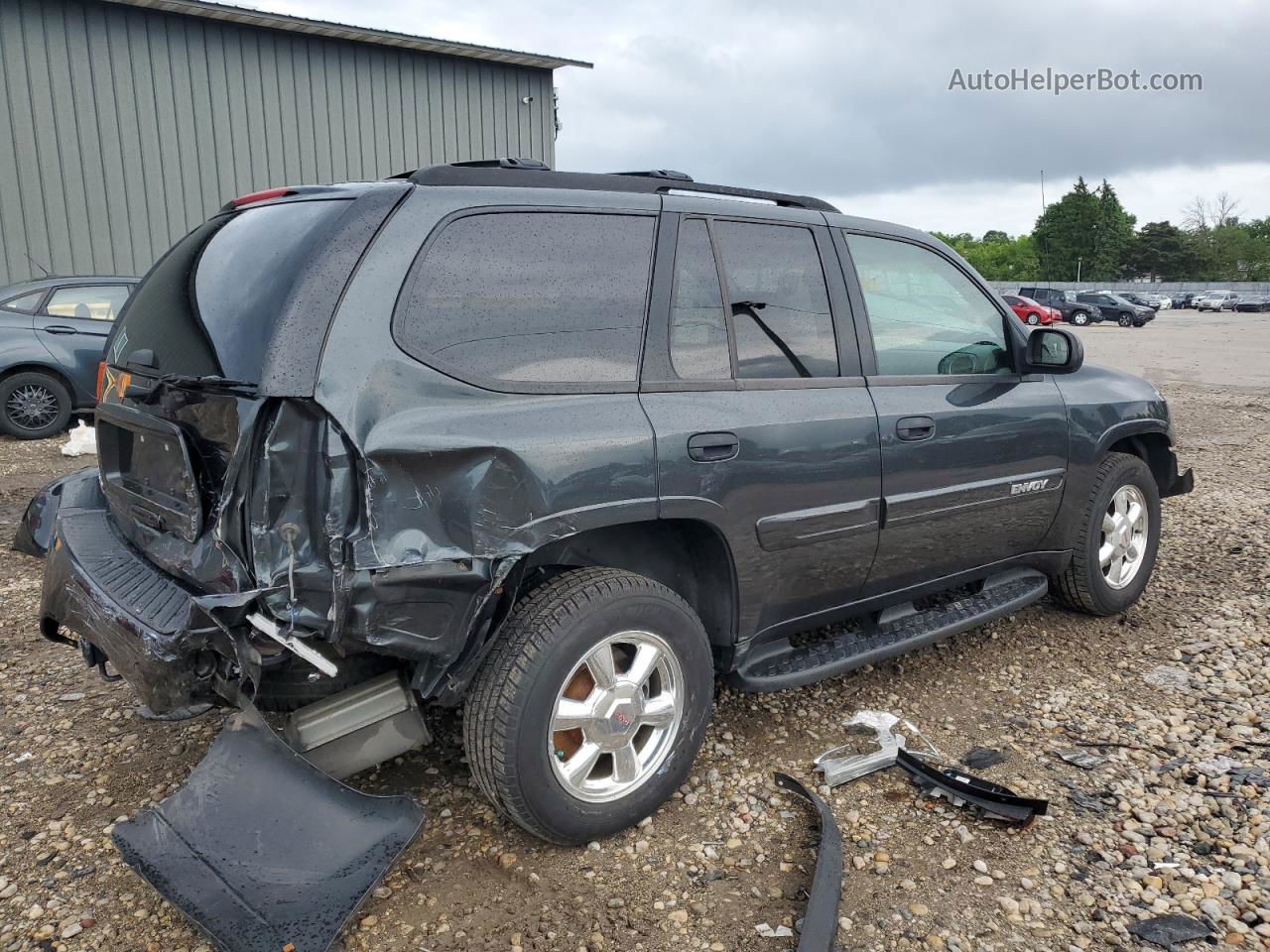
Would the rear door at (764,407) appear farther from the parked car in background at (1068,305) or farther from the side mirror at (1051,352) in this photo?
the parked car in background at (1068,305)

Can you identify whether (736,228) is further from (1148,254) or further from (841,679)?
(1148,254)

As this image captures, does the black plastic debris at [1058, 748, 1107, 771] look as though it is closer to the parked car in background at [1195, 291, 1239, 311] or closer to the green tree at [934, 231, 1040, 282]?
the parked car in background at [1195, 291, 1239, 311]

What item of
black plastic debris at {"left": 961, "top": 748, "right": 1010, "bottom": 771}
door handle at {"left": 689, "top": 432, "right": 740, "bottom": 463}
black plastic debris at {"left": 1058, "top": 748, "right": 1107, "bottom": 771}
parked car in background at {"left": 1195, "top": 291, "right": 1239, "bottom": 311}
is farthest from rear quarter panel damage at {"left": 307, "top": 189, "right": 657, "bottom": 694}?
parked car in background at {"left": 1195, "top": 291, "right": 1239, "bottom": 311}

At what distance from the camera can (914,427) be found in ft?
11.1

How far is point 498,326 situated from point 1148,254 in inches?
3864

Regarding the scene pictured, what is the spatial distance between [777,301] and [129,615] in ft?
7.14

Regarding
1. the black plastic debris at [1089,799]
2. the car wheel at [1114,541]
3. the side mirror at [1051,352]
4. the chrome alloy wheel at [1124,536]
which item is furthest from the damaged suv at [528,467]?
the chrome alloy wheel at [1124,536]

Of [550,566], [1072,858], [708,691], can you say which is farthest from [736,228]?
[1072,858]

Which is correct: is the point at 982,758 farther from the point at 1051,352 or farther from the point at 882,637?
the point at 1051,352

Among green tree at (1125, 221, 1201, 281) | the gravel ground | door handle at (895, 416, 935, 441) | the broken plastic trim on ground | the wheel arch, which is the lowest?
the gravel ground

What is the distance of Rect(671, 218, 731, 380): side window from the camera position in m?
2.93

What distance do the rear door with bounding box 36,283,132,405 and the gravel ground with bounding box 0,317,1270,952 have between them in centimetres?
550

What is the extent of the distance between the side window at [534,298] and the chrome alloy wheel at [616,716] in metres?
0.81

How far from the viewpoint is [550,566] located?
282cm
